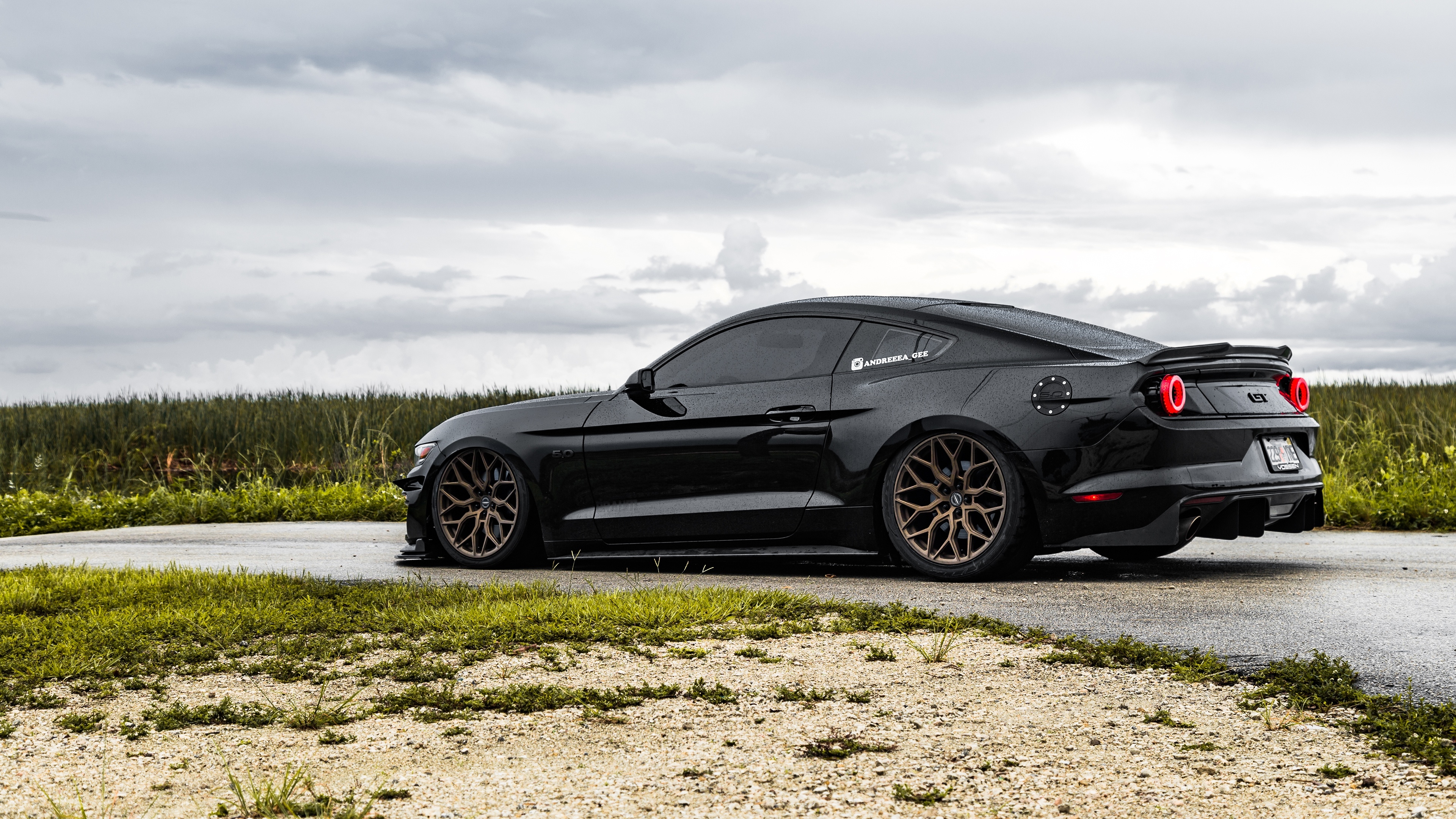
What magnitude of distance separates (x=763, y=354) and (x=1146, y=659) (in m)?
3.31

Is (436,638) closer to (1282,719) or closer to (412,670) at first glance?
(412,670)

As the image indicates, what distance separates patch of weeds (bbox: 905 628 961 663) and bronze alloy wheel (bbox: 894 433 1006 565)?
152 centimetres

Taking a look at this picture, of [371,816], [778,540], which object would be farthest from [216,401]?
[371,816]

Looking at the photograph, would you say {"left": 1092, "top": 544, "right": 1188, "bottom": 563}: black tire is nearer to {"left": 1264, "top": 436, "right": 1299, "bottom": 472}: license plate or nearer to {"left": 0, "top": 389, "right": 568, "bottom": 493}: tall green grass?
{"left": 1264, "top": 436, "right": 1299, "bottom": 472}: license plate

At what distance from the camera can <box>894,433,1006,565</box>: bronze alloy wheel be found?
6.32 m

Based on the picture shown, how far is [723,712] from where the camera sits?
368 cm

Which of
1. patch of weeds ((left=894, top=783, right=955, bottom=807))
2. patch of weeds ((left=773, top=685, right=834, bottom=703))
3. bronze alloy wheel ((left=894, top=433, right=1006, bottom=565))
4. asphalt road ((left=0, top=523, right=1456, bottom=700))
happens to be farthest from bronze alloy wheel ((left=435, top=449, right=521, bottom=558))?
patch of weeds ((left=894, top=783, right=955, bottom=807))

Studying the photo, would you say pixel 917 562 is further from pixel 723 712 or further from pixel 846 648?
pixel 723 712

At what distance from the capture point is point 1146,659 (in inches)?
171

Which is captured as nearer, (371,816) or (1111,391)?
(371,816)

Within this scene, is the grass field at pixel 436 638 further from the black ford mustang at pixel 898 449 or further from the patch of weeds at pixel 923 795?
the patch of weeds at pixel 923 795

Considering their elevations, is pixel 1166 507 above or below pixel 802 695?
above

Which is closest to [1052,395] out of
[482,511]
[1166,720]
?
[1166,720]

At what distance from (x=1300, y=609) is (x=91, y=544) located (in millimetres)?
9019
